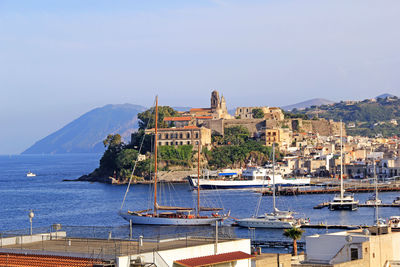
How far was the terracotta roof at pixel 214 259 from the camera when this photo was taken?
53.5ft

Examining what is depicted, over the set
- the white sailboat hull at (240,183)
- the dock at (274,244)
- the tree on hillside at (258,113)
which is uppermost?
the tree on hillside at (258,113)

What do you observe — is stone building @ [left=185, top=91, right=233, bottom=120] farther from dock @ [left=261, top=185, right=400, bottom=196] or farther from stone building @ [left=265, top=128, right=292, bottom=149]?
dock @ [left=261, top=185, right=400, bottom=196]

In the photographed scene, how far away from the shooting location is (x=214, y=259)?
55.4 feet

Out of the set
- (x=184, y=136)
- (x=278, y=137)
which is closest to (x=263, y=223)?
(x=184, y=136)

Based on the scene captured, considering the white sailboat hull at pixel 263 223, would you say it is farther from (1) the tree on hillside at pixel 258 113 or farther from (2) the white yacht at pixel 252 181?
(1) the tree on hillside at pixel 258 113

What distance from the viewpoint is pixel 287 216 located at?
5197 centimetres

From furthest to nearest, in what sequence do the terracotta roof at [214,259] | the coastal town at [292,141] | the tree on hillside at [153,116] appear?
the tree on hillside at [153,116] < the coastal town at [292,141] < the terracotta roof at [214,259]

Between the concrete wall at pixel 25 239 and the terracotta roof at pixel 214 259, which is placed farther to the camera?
the concrete wall at pixel 25 239

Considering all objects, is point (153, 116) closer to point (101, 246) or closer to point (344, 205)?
point (344, 205)

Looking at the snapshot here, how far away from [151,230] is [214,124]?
2782 inches

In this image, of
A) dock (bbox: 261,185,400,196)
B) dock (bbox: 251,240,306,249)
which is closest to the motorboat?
dock (bbox: 261,185,400,196)

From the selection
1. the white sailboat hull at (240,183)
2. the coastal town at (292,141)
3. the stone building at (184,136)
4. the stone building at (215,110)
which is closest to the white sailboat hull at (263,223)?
the white sailboat hull at (240,183)

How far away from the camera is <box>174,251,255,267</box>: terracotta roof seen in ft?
53.5

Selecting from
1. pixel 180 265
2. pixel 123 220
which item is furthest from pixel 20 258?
pixel 123 220
